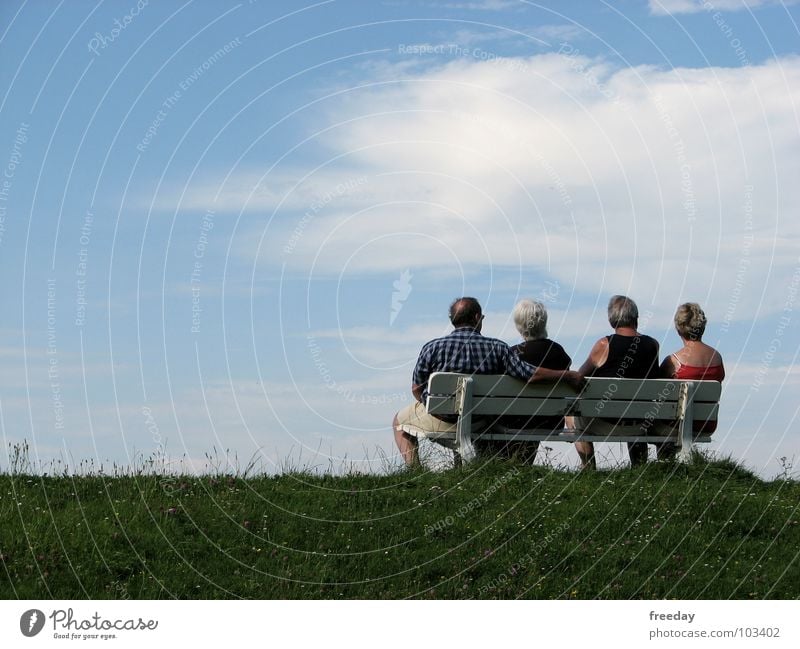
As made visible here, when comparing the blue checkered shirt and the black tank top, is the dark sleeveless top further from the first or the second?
the black tank top

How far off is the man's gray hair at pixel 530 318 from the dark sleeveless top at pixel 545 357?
0.25 feet

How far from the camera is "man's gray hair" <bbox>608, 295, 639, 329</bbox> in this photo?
10.2m

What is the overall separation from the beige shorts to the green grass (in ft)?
1.62

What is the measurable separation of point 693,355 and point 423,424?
2.69 m

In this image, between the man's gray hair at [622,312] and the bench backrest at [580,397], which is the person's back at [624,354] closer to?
the man's gray hair at [622,312]

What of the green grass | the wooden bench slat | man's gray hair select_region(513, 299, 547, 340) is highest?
man's gray hair select_region(513, 299, 547, 340)

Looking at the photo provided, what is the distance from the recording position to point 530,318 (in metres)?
10.2

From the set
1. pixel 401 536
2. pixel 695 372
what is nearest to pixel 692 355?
pixel 695 372

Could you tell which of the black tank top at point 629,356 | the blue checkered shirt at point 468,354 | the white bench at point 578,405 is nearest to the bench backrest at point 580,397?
the white bench at point 578,405

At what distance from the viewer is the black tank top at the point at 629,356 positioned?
10.3 metres

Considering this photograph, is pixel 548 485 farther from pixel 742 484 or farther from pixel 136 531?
pixel 136 531

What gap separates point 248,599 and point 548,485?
113 inches

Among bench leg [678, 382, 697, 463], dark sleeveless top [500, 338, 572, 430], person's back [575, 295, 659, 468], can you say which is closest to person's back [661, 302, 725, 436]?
person's back [575, 295, 659, 468]

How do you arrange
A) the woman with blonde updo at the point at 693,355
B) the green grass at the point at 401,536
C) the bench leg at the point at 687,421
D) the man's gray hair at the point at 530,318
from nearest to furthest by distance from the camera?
the green grass at the point at 401,536
the bench leg at the point at 687,421
the man's gray hair at the point at 530,318
the woman with blonde updo at the point at 693,355
